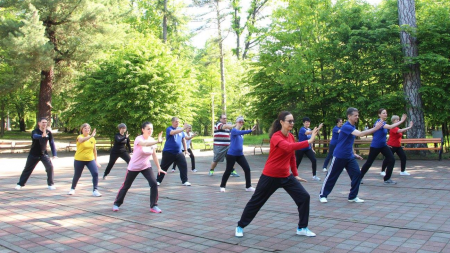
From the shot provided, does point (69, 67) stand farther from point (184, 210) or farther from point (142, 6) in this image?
point (184, 210)

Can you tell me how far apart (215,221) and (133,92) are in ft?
56.7

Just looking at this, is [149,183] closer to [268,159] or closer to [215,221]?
[215,221]

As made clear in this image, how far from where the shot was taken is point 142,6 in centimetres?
4081

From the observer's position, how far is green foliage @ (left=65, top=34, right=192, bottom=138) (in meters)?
22.4

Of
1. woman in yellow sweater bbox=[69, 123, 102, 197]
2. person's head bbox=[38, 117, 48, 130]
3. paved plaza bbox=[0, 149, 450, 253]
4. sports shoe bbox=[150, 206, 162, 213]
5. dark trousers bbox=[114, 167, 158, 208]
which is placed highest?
person's head bbox=[38, 117, 48, 130]

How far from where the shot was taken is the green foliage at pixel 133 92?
22406 millimetres

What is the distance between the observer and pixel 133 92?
2250 centimetres

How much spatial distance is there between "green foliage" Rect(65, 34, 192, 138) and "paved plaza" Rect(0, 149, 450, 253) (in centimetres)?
1258

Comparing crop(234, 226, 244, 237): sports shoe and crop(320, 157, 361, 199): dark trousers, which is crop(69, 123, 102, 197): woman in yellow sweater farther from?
crop(320, 157, 361, 199): dark trousers

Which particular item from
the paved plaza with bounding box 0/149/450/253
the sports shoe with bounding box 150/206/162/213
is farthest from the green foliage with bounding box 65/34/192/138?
the sports shoe with bounding box 150/206/162/213

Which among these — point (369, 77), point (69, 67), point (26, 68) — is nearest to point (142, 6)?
point (69, 67)

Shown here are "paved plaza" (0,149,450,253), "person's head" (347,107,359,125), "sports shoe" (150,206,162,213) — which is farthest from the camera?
"person's head" (347,107,359,125)

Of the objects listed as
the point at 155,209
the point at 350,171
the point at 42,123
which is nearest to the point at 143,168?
the point at 155,209

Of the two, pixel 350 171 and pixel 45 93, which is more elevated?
pixel 45 93
